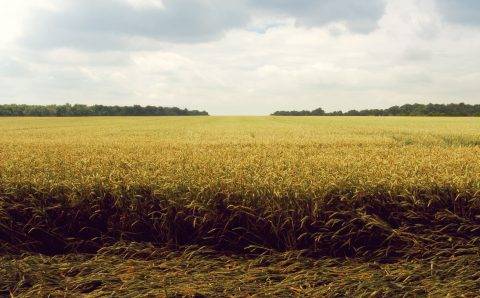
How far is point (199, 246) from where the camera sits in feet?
14.0

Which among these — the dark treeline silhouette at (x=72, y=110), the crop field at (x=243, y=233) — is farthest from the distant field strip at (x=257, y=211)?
the dark treeline silhouette at (x=72, y=110)

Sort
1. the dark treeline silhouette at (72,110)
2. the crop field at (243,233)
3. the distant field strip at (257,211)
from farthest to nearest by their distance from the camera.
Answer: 1. the dark treeline silhouette at (72,110)
2. the distant field strip at (257,211)
3. the crop field at (243,233)

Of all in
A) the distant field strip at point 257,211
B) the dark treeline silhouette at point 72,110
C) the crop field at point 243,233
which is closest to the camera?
the crop field at point 243,233

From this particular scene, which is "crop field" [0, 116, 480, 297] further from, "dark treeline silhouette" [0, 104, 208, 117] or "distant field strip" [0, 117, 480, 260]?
"dark treeline silhouette" [0, 104, 208, 117]

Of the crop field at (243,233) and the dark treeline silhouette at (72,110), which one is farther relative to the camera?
the dark treeline silhouette at (72,110)

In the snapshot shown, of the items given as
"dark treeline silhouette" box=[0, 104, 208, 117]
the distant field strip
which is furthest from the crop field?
"dark treeline silhouette" box=[0, 104, 208, 117]

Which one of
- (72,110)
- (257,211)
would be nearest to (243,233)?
(257,211)

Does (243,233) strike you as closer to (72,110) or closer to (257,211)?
(257,211)

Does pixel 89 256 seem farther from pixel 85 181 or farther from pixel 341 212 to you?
pixel 341 212

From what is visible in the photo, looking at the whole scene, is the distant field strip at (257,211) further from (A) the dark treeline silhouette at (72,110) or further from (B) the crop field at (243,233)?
(A) the dark treeline silhouette at (72,110)

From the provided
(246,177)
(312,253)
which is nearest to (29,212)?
(246,177)

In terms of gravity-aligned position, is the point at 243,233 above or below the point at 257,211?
below

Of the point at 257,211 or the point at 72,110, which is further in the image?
the point at 72,110

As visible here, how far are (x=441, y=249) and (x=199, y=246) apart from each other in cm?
234
